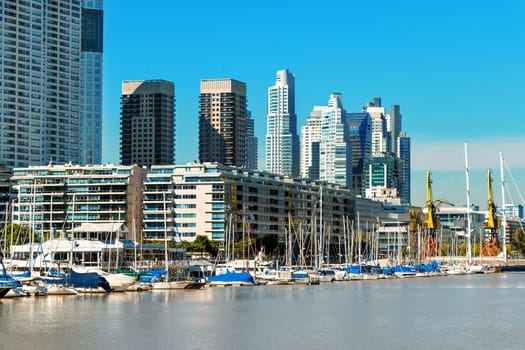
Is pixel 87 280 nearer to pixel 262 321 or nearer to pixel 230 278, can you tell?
pixel 230 278

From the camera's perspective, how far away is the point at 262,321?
288 ft

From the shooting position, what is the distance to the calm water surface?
71.9 meters

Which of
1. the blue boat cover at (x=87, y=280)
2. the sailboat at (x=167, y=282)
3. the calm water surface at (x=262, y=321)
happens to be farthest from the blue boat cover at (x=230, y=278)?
the blue boat cover at (x=87, y=280)

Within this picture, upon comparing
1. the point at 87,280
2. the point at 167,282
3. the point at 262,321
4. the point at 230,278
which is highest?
the point at 87,280

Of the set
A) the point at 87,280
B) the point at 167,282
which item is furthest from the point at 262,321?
the point at 167,282

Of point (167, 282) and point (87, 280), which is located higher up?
point (87, 280)

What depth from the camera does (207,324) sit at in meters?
84.3

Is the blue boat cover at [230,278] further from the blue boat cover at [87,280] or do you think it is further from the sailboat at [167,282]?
the blue boat cover at [87,280]

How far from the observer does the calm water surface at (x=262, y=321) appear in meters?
71.9

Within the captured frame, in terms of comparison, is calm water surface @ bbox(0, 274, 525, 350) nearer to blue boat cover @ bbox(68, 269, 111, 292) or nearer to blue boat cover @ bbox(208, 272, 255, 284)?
blue boat cover @ bbox(68, 269, 111, 292)

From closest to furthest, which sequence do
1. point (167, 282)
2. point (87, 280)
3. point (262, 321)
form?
point (262, 321)
point (87, 280)
point (167, 282)

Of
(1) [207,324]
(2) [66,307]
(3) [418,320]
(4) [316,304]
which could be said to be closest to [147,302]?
(2) [66,307]

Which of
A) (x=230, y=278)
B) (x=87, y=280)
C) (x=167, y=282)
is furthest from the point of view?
(x=230, y=278)

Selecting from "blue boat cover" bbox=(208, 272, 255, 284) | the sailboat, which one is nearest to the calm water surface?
the sailboat
